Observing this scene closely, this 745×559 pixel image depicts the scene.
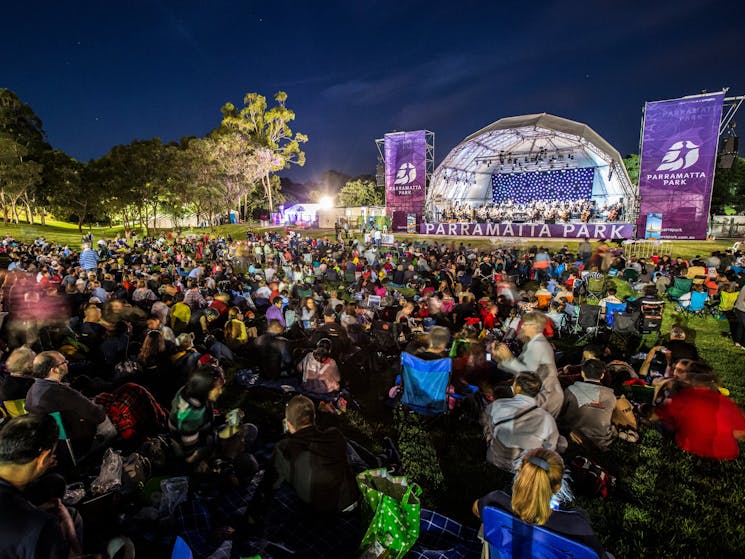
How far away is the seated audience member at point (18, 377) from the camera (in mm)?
3463

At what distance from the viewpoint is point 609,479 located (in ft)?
11.2

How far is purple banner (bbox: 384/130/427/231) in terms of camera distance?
983 inches

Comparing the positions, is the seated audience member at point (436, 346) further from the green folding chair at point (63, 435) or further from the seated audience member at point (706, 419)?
the green folding chair at point (63, 435)

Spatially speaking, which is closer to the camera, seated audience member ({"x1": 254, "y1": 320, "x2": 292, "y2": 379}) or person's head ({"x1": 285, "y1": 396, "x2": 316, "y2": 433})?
person's head ({"x1": 285, "y1": 396, "x2": 316, "y2": 433})

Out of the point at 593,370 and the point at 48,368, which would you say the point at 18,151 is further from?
the point at 593,370

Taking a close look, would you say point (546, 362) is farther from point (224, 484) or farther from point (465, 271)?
point (465, 271)

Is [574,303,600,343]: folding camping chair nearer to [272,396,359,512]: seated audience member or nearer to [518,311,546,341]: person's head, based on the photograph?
[518,311,546,341]: person's head

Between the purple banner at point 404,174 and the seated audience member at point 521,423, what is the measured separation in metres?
23.4

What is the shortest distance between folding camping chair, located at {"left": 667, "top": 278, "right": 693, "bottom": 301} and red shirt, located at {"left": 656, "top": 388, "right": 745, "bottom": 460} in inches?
288

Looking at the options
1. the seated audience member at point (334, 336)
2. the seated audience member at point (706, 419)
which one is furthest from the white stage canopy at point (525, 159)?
the seated audience member at point (706, 419)

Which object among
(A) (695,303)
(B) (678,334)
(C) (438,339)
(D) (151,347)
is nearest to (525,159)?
(A) (695,303)

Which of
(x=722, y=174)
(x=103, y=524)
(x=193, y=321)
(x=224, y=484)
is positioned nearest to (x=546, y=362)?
(x=224, y=484)

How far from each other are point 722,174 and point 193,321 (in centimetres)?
4896

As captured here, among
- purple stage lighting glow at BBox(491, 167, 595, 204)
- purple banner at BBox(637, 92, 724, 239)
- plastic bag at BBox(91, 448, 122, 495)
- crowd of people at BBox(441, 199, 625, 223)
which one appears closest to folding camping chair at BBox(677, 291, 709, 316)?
plastic bag at BBox(91, 448, 122, 495)
